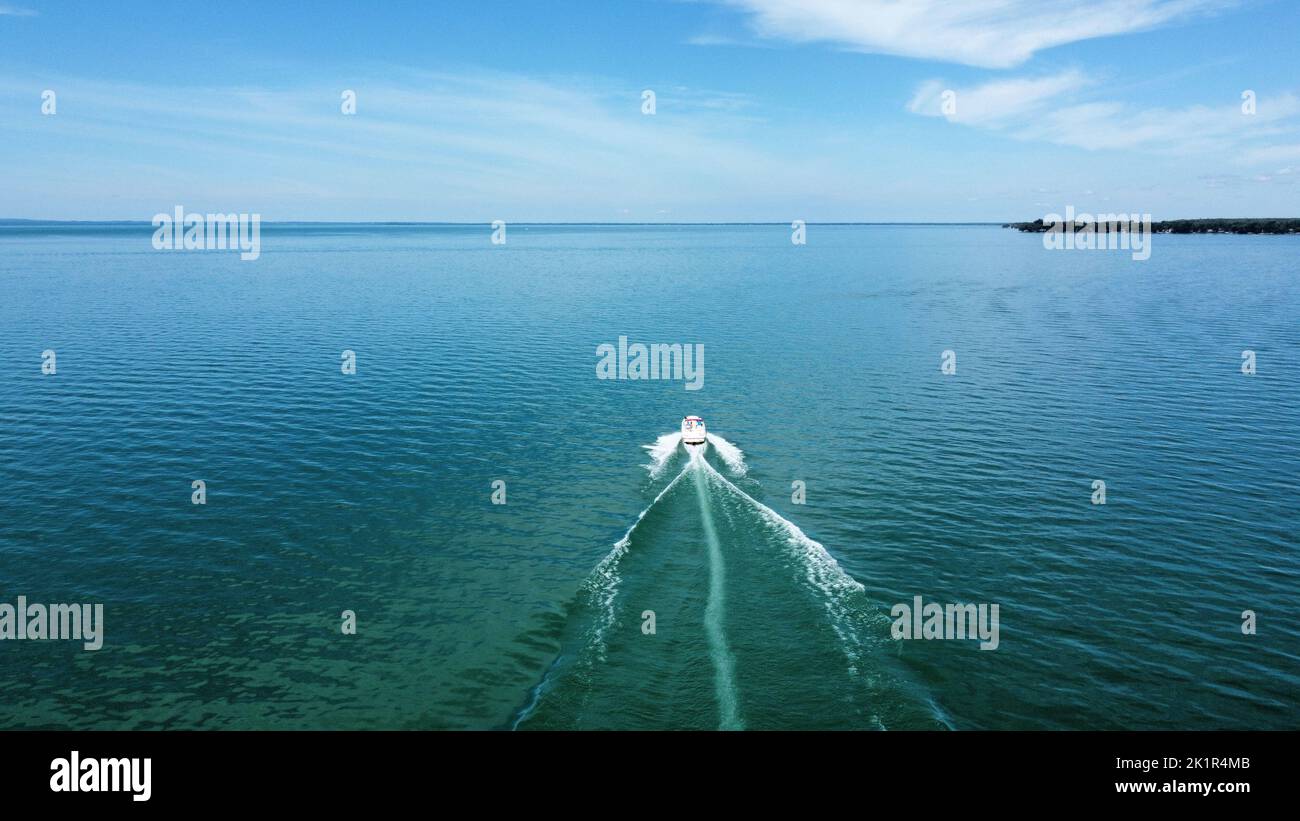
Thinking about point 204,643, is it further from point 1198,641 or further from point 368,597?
point 1198,641

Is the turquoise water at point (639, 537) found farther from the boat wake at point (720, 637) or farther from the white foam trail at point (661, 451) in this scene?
the white foam trail at point (661, 451)

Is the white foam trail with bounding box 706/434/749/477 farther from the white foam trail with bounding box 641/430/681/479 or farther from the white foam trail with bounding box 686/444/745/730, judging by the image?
the white foam trail with bounding box 686/444/745/730

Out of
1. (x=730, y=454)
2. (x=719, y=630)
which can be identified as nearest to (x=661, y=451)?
(x=730, y=454)

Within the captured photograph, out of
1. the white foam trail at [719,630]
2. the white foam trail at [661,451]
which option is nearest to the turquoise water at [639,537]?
the white foam trail at [719,630]

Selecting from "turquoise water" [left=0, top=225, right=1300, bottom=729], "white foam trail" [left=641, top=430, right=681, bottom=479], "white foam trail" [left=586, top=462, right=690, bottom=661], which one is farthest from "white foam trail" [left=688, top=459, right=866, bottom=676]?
"white foam trail" [left=641, top=430, right=681, bottom=479]

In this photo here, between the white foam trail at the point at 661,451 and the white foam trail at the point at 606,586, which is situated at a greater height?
the white foam trail at the point at 661,451

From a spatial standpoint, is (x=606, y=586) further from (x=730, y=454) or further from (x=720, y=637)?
(x=730, y=454)
